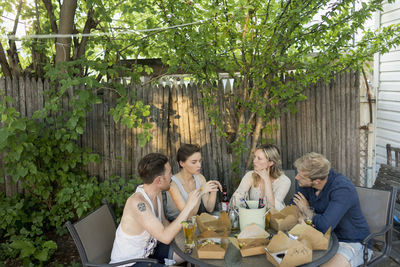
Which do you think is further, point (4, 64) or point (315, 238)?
point (4, 64)

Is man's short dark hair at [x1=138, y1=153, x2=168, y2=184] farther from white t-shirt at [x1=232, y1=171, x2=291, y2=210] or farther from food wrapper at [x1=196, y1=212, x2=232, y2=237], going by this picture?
white t-shirt at [x1=232, y1=171, x2=291, y2=210]

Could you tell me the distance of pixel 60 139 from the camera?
4.55 m

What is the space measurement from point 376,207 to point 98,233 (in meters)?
2.50

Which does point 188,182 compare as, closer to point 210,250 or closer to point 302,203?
point 302,203

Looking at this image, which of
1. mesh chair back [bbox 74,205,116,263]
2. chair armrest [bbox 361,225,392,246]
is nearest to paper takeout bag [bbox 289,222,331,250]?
chair armrest [bbox 361,225,392,246]

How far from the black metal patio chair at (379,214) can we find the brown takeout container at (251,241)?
108cm

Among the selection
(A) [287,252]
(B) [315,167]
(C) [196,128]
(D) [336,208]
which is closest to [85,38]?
(C) [196,128]

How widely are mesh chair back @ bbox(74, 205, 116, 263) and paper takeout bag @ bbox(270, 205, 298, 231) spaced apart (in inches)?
55.2

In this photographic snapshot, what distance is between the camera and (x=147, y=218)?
250cm

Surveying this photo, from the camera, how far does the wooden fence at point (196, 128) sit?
15.5 ft

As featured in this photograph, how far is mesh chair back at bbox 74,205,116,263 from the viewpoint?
8.46 ft

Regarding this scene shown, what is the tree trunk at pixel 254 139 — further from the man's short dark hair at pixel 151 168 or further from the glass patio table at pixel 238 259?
the glass patio table at pixel 238 259

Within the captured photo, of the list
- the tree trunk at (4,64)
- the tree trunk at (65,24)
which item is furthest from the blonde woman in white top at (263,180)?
the tree trunk at (4,64)

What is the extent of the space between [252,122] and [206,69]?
1007 mm
